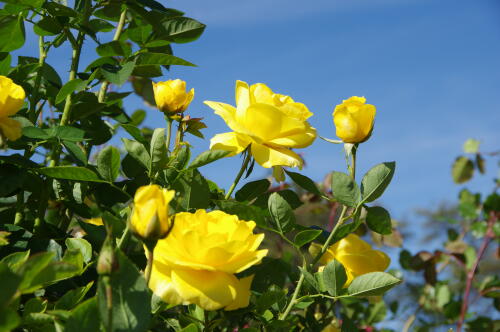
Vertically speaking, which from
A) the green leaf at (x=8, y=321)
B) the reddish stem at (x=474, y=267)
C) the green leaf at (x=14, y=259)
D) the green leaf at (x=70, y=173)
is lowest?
the reddish stem at (x=474, y=267)

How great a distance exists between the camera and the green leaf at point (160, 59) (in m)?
0.92

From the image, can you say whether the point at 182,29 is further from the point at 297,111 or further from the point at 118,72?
the point at 297,111

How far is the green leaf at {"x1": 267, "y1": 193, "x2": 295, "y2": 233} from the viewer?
0.76 meters

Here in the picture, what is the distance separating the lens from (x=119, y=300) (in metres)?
0.52

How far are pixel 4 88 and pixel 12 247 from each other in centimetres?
22

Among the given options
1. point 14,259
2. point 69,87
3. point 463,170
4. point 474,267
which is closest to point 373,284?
point 14,259

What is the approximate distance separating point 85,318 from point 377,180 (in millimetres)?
421

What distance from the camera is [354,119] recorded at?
2.71 ft

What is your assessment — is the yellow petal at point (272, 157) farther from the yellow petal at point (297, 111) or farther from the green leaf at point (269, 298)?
the green leaf at point (269, 298)

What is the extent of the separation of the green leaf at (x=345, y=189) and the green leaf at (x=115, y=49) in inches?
16.2

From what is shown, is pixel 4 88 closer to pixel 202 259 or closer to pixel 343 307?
pixel 202 259

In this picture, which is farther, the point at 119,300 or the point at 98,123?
the point at 98,123

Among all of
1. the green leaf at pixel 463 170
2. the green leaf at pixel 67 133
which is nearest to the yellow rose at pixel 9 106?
the green leaf at pixel 67 133

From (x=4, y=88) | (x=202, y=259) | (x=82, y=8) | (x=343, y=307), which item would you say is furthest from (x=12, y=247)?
(x=343, y=307)
